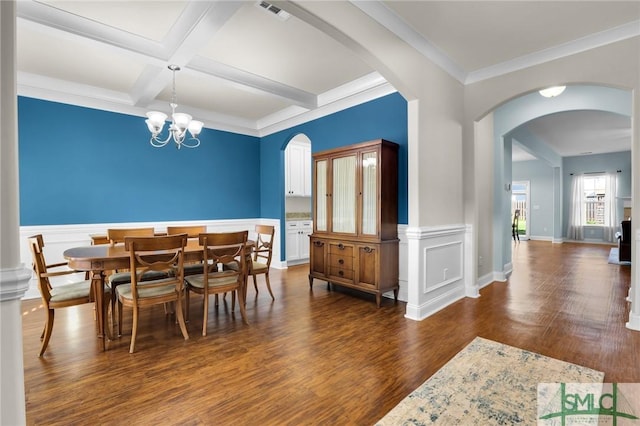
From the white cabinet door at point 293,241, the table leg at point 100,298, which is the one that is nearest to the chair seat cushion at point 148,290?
the table leg at point 100,298

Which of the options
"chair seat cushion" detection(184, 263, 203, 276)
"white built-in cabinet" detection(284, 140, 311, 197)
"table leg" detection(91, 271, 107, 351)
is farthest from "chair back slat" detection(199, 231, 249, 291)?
"white built-in cabinet" detection(284, 140, 311, 197)

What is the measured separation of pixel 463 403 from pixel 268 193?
17.0ft

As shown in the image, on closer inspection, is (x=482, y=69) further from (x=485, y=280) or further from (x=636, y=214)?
(x=485, y=280)

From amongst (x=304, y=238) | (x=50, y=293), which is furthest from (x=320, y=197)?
(x=50, y=293)

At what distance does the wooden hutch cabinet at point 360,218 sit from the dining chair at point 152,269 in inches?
81.2

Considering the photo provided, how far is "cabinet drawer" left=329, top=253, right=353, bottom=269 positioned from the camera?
13.2 feet

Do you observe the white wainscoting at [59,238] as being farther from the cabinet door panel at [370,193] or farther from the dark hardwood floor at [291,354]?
the cabinet door panel at [370,193]

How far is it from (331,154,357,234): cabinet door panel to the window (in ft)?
34.4

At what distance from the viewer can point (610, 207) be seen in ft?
31.9

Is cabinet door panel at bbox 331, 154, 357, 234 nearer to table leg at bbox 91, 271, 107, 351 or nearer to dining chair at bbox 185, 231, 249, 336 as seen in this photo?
dining chair at bbox 185, 231, 249, 336

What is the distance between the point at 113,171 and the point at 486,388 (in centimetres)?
550

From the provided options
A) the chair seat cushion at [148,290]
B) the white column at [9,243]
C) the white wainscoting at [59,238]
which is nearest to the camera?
the white column at [9,243]

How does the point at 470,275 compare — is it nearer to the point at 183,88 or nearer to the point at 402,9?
the point at 402,9

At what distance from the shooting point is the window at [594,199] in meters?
9.94
